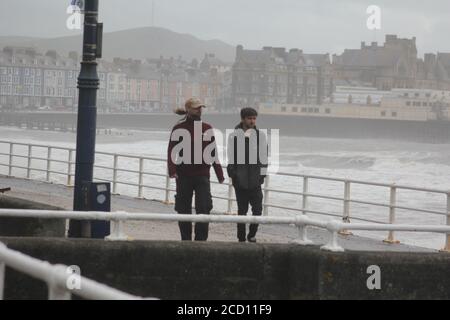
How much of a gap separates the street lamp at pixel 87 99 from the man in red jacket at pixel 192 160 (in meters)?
0.77

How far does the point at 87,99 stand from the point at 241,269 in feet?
9.03

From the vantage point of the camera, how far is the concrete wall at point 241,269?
7258 mm

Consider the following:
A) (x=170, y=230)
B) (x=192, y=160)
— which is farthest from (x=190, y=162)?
(x=170, y=230)

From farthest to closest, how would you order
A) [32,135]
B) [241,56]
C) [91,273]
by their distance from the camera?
1. [241,56]
2. [32,135]
3. [91,273]

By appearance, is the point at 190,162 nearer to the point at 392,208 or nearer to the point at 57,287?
the point at 392,208

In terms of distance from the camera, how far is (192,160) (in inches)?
367

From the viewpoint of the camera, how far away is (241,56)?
195 meters

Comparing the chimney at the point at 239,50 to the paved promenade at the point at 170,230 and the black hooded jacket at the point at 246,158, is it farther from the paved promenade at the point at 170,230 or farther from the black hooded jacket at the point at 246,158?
the black hooded jacket at the point at 246,158

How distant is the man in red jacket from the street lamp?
770mm

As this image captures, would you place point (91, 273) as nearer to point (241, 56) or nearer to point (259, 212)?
point (259, 212)

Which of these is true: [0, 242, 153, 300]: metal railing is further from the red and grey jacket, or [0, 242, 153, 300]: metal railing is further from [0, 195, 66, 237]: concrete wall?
the red and grey jacket

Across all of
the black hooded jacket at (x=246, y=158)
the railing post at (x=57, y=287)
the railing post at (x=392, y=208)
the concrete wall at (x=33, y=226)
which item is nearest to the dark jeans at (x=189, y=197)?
the black hooded jacket at (x=246, y=158)
